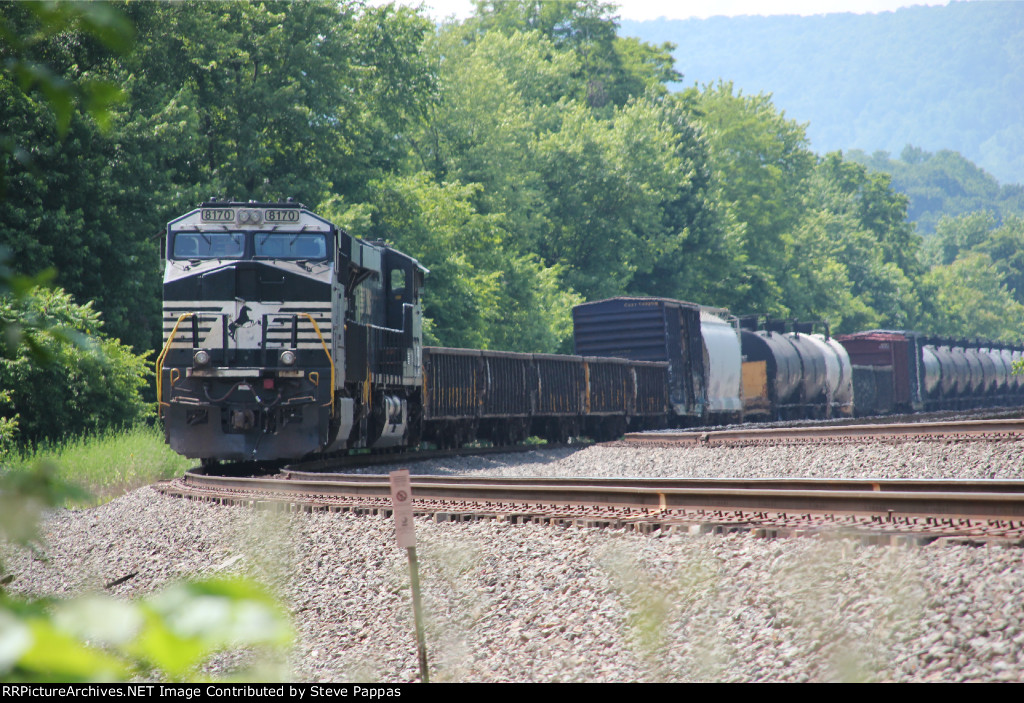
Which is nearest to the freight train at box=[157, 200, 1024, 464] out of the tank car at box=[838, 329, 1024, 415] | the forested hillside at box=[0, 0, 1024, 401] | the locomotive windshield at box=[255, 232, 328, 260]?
the locomotive windshield at box=[255, 232, 328, 260]

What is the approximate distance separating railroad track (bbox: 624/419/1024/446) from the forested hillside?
11181mm

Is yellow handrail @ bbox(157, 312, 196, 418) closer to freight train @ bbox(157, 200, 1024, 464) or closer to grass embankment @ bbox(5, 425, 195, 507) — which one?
freight train @ bbox(157, 200, 1024, 464)

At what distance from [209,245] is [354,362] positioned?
9.19 ft

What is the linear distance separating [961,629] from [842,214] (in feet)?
288

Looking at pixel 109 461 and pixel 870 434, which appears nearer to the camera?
pixel 109 461

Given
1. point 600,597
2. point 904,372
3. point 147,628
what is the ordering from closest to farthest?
point 147,628 < point 600,597 < point 904,372

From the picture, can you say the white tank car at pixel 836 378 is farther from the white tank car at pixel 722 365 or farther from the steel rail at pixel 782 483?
the steel rail at pixel 782 483

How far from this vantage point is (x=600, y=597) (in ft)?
19.4

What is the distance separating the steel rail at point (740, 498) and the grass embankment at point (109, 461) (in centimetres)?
563

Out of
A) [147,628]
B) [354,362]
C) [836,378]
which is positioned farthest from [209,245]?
[836,378]

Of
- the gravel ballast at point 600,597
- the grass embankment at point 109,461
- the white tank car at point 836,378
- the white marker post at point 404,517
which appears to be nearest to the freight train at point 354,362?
the grass embankment at point 109,461

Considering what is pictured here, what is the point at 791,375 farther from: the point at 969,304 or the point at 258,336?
the point at 969,304

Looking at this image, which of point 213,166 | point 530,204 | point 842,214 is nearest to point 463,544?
point 213,166

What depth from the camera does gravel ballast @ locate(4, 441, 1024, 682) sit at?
4.57 metres
